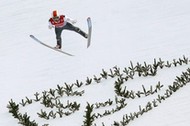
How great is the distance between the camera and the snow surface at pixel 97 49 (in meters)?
10.6

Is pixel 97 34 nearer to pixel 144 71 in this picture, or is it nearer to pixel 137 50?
pixel 137 50

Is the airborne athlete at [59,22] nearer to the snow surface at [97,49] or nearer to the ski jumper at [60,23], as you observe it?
the ski jumper at [60,23]

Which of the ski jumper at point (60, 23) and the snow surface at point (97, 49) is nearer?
the snow surface at point (97, 49)

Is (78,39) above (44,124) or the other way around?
above

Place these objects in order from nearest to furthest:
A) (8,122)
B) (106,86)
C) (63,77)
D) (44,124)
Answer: (44,124), (8,122), (106,86), (63,77)

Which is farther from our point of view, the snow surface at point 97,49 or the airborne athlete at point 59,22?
the airborne athlete at point 59,22

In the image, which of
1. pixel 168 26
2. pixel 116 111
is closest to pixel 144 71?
pixel 116 111

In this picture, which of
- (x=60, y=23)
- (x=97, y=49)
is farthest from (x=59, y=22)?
(x=97, y=49)

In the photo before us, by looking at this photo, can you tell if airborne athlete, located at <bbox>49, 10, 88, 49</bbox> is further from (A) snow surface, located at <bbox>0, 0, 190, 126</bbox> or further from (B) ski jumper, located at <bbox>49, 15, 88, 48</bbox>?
(A) snow surface, located at <bbox>0, 0, 190, 126</bbox>

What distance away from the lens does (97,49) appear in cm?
1487

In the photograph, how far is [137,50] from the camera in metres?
14.1

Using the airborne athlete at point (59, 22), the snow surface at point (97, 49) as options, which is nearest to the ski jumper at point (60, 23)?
the airborne athlete at point (59, 22)

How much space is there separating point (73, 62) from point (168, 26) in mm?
3262

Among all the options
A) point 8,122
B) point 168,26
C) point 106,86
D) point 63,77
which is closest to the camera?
point 8,122
